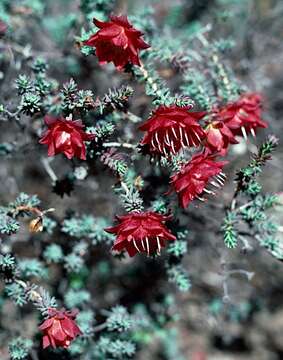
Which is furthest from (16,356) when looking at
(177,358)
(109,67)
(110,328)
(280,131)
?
(280,131)

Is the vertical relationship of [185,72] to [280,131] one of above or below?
below

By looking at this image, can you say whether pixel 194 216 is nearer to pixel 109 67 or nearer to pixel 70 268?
pixel 70 268

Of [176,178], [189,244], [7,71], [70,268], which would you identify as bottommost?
[176,178]

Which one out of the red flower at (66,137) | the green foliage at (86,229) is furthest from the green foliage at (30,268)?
the red flower at (66,137)

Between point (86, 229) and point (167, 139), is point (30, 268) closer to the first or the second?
point (86, 229)

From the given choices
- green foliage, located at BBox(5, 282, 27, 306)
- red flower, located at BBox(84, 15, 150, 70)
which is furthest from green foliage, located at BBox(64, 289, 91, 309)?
red flower, located at BBox(84, 15, 150, 70)

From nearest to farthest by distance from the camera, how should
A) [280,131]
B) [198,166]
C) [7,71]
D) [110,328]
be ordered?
[198,166], [110,328], [7,71], [280,131]

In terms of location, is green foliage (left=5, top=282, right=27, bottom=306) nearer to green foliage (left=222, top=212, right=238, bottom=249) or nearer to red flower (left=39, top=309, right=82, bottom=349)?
red flower (left=39, top=309, right=82, bottom=349)
